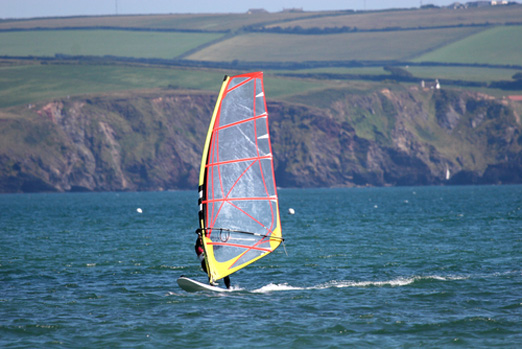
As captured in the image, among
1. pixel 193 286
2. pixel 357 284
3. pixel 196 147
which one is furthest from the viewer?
pixel 196 147

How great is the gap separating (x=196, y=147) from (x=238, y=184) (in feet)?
531

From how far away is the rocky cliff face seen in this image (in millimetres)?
178125

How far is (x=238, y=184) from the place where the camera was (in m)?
28.5

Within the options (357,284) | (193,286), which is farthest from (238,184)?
(357,284)

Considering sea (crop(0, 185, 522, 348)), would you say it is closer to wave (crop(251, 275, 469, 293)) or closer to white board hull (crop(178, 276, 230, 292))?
wave (crop(251, 275, 469, 293))

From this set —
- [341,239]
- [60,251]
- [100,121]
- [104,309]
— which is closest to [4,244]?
[60,251]

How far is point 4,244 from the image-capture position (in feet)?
169

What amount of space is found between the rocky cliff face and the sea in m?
124

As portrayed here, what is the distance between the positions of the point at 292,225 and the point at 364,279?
116ft

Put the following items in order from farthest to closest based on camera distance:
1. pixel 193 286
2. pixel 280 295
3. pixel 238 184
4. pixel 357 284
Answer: pixel 357 284, pixel 193 286, pixel 280 295, pixel 238 184

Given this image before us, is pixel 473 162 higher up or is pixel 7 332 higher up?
pixel 7 332

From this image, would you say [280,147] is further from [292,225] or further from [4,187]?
[292,225]

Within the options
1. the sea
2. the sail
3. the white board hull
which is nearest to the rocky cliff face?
the sea

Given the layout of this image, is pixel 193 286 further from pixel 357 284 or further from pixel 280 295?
pixel 357 284
